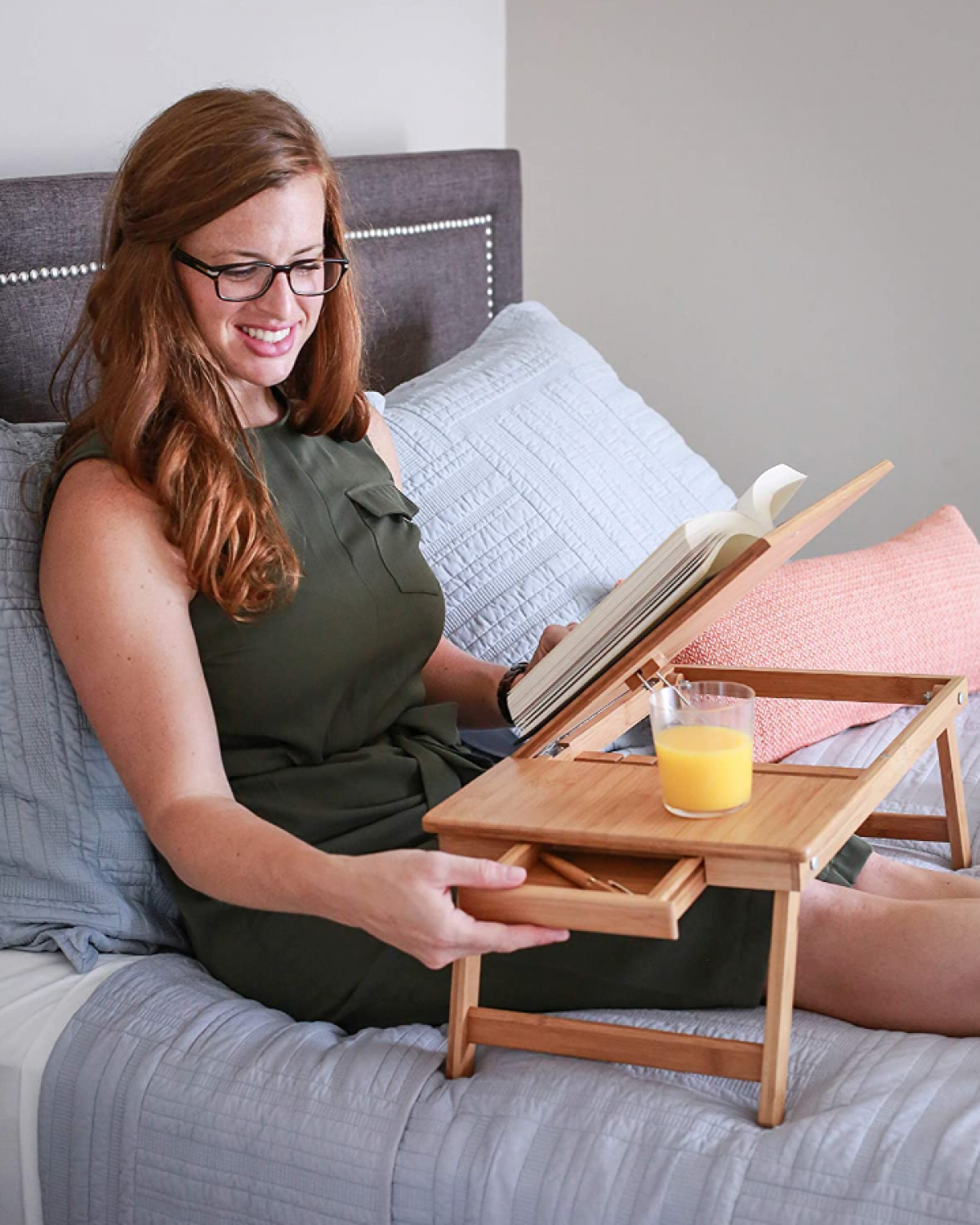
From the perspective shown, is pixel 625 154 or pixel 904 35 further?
pixel 625 154

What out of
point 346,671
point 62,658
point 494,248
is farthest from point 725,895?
point 494,248

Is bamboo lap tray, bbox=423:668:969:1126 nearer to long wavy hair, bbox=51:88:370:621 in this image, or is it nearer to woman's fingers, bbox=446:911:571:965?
woman's fingers, bbox=446:911:571:965

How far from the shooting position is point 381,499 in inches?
62.6

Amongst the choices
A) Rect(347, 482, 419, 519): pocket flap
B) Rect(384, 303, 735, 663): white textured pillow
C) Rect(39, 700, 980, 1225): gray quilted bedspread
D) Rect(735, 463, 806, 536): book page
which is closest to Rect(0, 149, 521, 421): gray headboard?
Rect(384, 303, 735, 663): white textured pillow

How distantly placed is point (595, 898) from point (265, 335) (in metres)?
0.69

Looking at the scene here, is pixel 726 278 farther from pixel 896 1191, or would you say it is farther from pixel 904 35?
pixel 896 1191

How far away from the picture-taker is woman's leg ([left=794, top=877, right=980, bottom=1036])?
122 centimetres

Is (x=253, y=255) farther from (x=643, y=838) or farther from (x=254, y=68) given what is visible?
(x=254, y=68)

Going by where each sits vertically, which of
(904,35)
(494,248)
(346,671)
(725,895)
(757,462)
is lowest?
(757,462)

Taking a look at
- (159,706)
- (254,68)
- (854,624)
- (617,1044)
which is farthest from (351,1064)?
(254,68)

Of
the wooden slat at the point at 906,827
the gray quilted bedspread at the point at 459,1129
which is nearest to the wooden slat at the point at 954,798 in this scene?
the wooden slat at the point at 906,827

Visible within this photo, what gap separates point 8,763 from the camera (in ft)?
4.60

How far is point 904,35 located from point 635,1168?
2326 millimetres

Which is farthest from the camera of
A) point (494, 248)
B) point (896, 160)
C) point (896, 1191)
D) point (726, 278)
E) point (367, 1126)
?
point (726, 278)
